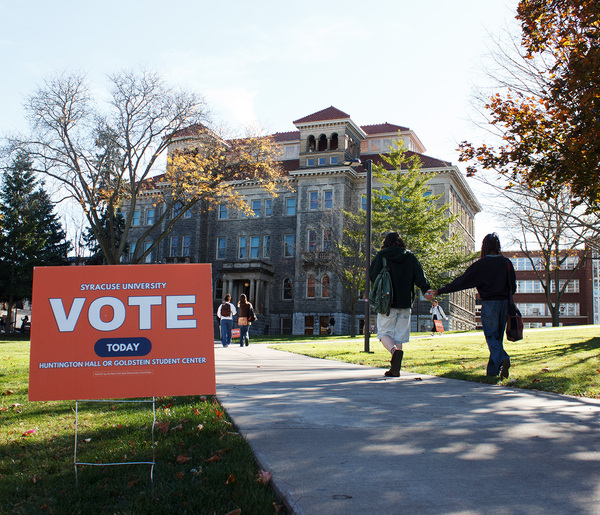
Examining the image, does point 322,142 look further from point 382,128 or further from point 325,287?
point 325,287

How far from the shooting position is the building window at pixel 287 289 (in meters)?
50.3

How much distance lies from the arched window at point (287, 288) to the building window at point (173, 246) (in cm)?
1128

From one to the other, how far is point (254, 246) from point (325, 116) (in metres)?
13.0

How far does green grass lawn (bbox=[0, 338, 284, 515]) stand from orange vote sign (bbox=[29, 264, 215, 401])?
1.56 ft

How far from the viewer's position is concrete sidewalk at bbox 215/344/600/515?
2.94 metres

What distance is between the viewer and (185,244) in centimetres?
5447

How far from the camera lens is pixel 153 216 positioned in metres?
57.1

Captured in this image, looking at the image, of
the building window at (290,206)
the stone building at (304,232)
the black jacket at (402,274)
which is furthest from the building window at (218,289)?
the black jacket at (402,274)

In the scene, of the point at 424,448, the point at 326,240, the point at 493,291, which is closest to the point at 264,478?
the point at 424,448

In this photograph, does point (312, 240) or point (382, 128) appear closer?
point (312, 240)

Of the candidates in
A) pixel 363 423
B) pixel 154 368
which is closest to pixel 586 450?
pixel 363 423

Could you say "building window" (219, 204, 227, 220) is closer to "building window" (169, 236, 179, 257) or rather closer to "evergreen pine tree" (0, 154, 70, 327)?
"building window" (169, 236, 179, 257)

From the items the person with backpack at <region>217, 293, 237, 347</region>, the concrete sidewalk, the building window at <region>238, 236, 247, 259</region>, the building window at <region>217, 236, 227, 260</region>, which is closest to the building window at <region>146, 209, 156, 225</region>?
the building window at <region>217, 236, 227, 260</region>

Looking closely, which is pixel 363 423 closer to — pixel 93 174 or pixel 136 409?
pixel 136 409
